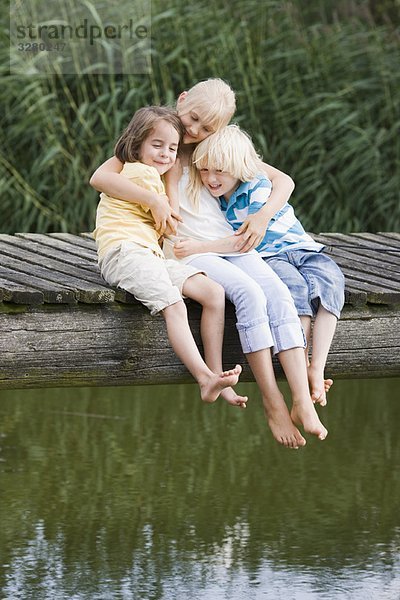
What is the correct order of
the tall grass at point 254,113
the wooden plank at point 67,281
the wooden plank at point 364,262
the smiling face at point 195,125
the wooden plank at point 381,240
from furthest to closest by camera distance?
the tall grass at point 254,113
the wooden plank at point 381,240
the wooden plank at point 364,262
the smiling face at point 195,125
the wooden plank at point 67,281

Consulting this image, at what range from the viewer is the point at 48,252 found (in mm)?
3926

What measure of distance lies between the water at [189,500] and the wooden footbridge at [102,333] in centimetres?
59

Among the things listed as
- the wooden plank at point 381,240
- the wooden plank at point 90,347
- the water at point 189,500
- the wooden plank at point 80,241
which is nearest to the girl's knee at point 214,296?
the wooden plank at point 90,347

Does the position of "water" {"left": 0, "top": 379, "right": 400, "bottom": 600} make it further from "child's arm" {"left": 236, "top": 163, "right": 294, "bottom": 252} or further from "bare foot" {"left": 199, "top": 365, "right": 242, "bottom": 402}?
"child's arm" {"left": 236, "top": 163, "right": 294, "bottom": 252}

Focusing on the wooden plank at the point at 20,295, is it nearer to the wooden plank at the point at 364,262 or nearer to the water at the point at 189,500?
the water at the point at 189,500

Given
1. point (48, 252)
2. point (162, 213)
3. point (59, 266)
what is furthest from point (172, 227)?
point (48, 252)

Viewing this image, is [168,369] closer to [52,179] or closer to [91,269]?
[91,269]

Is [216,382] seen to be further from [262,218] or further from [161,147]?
[161,147]

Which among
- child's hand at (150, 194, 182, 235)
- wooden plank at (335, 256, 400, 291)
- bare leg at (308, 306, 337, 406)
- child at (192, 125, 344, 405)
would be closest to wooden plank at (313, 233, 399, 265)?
wooden plank at (335, 256, 400, 291)

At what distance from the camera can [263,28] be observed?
7.20 m

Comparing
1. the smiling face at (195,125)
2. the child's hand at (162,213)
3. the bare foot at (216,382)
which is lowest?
the bare foot at (216,382)

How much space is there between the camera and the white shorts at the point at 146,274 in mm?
3129

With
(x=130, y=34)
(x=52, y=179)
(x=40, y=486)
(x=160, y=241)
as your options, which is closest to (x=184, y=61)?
(x=130, y=34)

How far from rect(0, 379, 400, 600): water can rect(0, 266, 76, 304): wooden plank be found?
2.71 ft
